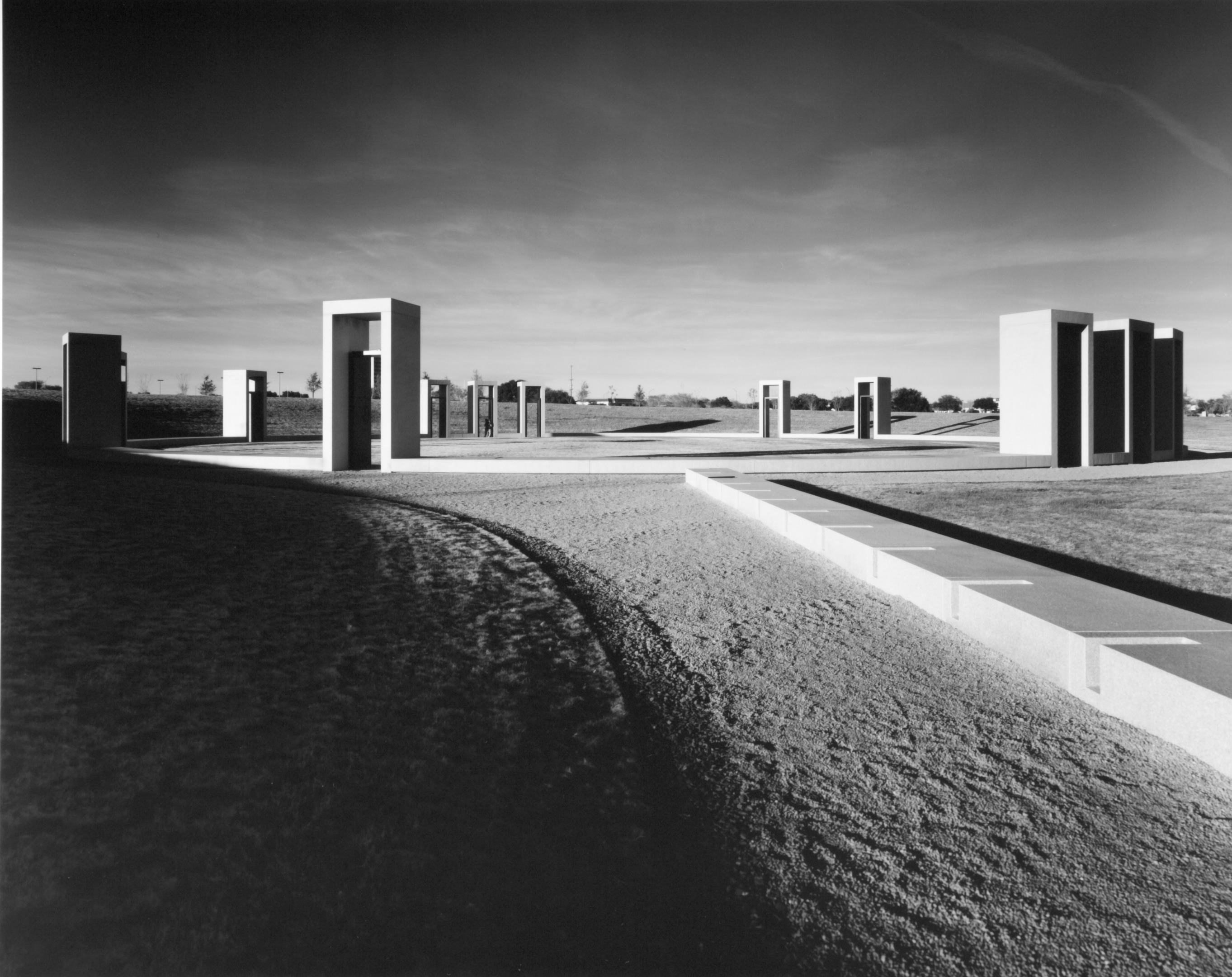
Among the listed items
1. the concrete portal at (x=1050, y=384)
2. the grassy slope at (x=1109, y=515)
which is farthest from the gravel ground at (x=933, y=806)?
the concrete portal at (x=1050, y=384)

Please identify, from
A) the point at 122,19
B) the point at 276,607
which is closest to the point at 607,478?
the point at 276,607

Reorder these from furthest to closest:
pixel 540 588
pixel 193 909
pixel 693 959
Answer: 1. pixel 540 588
2. pixel 193 909
3. pixel 693 959

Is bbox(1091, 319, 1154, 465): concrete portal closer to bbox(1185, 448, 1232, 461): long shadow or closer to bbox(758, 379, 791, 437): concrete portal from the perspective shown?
bbox(1185, 448, 1232, 461): long shadow

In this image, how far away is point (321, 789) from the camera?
10.4 ft

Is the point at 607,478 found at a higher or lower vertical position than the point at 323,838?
higher

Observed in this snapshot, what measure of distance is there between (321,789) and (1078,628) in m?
3.52

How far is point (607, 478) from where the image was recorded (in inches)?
594

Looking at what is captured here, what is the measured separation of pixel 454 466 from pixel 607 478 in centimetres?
338

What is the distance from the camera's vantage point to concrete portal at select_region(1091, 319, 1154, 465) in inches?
747

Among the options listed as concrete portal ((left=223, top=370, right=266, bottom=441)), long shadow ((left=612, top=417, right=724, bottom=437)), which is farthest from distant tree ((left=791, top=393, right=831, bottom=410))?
concrete portal ((left=223, top=370, right=266, bottom=441))

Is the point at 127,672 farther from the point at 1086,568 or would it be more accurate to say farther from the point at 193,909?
the point at 1086,568

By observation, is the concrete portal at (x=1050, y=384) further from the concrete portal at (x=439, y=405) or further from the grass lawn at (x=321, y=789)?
the concrete portal at (x=439, y=405)

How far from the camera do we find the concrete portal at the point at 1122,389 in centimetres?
1898

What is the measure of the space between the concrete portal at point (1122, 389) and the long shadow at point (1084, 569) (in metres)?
11.4
